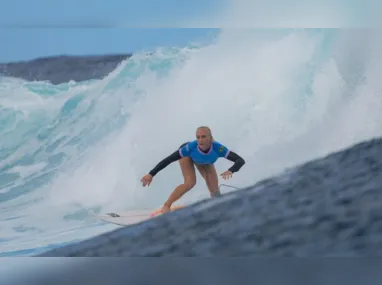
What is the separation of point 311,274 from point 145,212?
2.52 feet

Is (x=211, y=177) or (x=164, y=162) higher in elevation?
(x=164, y=162)

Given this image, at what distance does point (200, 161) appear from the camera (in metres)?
2.65

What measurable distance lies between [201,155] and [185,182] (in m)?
0.14

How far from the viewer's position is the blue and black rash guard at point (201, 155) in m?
2.64

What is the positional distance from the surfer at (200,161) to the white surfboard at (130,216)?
44 millimetres

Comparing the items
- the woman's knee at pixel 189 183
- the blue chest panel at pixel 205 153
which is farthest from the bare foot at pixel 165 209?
the blue chest panel at pixel 205 153

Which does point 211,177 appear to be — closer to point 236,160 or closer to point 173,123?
point 236,160

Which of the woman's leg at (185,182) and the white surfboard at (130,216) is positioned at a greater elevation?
the woman's leg at (185,182)

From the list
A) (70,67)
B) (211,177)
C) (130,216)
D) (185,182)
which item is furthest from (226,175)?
(70,67)

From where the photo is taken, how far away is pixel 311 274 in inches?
89.6

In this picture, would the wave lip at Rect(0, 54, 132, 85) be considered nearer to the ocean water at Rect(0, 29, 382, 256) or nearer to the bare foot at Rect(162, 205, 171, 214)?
the ocean water at Rect(0, 29, 382, 256)

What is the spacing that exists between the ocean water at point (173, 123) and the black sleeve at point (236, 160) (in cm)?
3

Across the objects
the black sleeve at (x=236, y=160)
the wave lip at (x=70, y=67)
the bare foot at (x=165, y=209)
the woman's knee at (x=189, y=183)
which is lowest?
the bare foot at (x=165, y=209)

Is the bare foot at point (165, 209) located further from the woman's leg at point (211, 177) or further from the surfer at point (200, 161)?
the woman's leg at point (211, 177)
